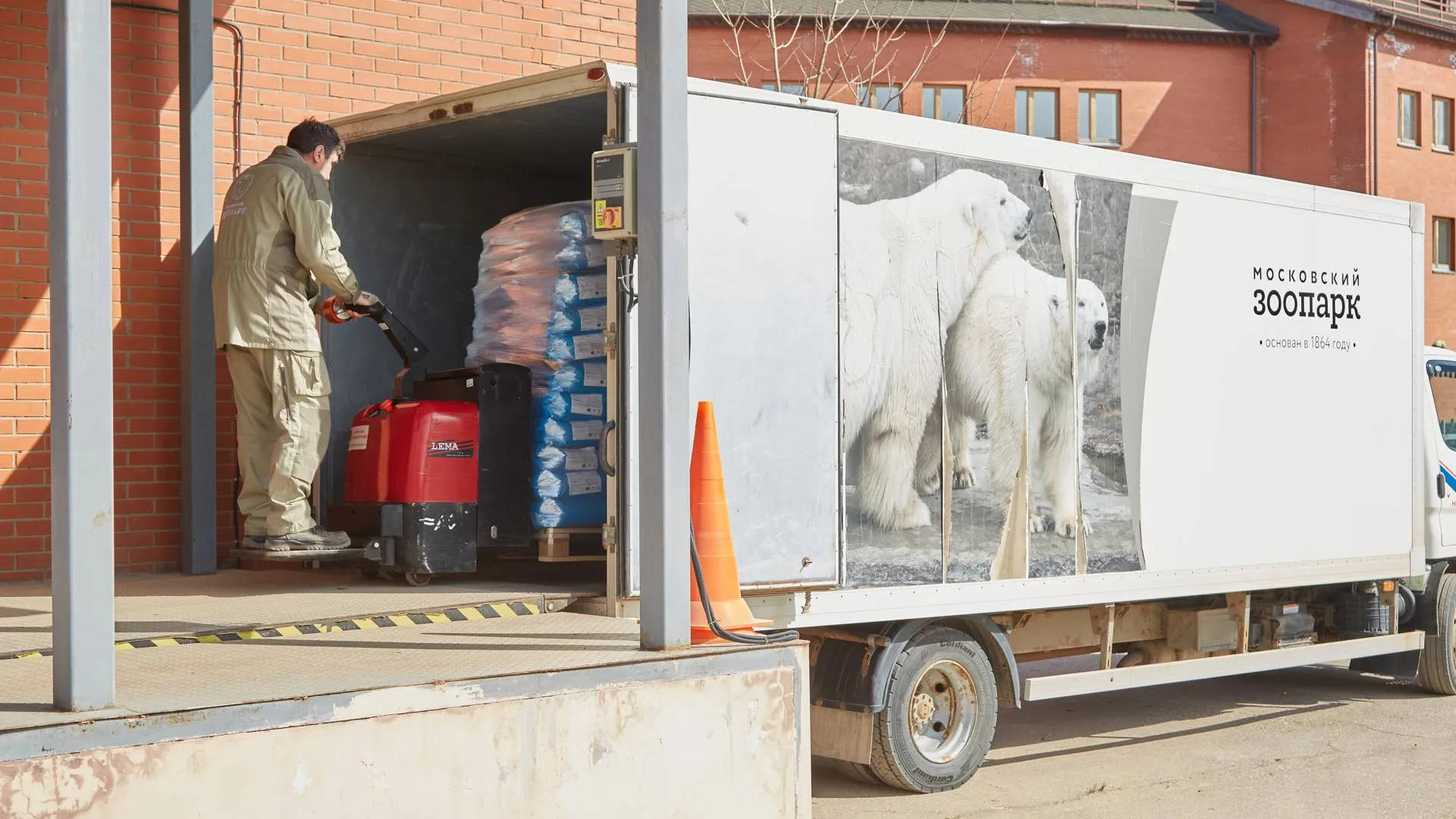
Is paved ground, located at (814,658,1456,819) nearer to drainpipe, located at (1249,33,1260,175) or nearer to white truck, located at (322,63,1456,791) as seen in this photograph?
white truck, located at (322,63,1456,791)

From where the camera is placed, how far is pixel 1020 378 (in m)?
7.75

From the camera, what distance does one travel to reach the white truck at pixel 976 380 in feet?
21.5

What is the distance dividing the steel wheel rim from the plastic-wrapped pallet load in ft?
5.94

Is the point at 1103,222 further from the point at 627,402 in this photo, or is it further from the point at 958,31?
the point at 958,31

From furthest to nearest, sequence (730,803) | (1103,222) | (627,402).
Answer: (1103,222) < (627,402) < (730,803)

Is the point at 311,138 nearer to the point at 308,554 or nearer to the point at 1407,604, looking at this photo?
the point at 308,554

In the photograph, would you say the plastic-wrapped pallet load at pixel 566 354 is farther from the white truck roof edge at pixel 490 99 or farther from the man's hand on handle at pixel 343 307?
the man's hand on handle at pixel 343 307

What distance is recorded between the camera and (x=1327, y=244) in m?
9.51

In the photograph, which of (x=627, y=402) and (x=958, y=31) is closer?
(x=627, y=402)

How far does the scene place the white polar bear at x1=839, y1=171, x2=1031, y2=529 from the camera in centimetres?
696

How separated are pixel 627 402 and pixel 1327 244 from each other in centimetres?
529

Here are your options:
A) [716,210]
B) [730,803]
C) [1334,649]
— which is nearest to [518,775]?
[730,803]

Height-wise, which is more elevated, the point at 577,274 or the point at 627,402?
the point at 577,274

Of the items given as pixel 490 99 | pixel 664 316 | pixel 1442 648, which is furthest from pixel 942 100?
pixel 664 316
